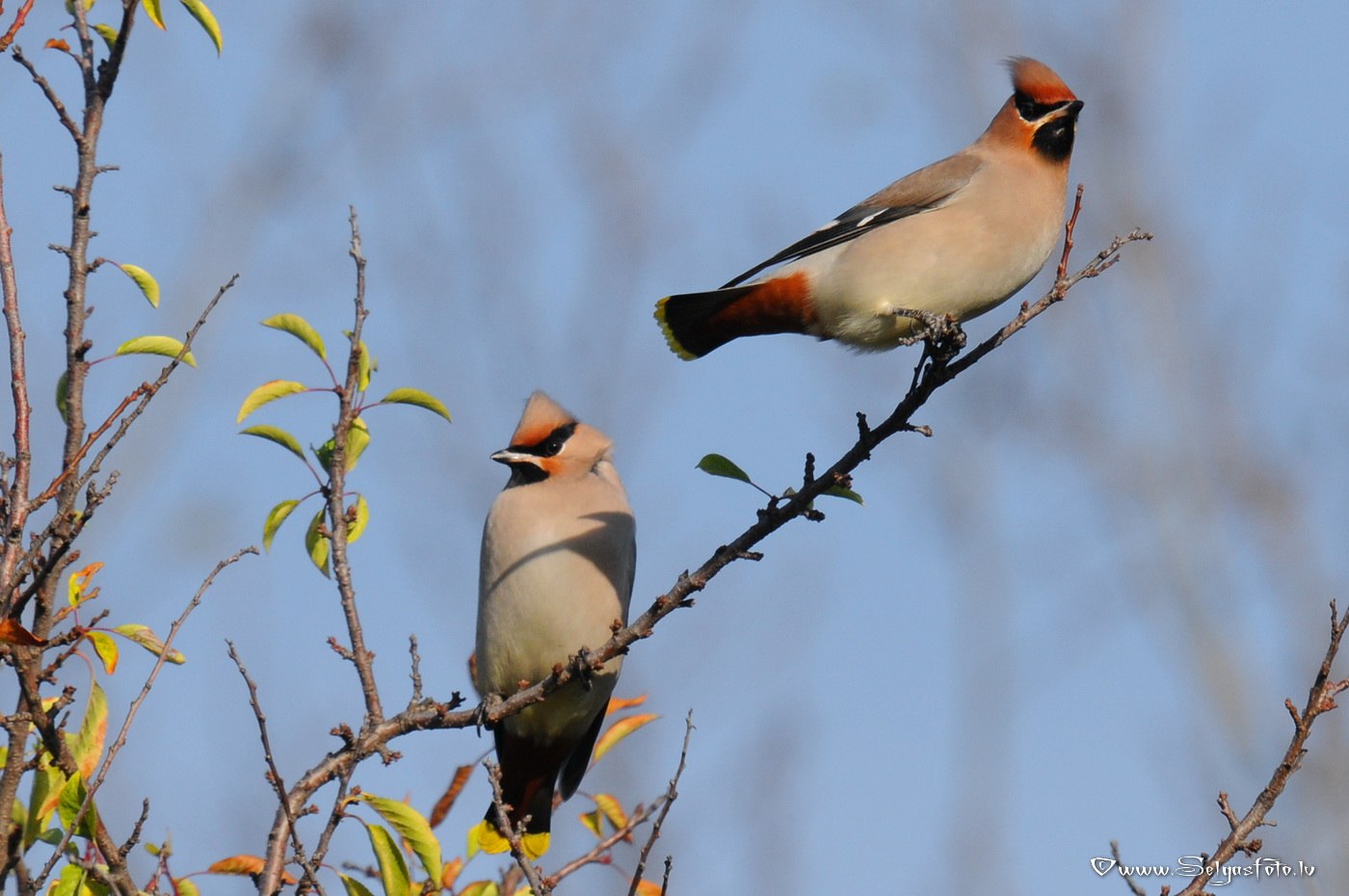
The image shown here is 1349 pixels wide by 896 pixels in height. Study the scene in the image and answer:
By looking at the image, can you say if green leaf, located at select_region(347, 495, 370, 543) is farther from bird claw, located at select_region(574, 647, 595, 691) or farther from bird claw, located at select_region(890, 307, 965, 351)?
bird claw, located at select_region(890, 307, 965, 351)

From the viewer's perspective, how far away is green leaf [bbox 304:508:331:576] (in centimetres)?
369

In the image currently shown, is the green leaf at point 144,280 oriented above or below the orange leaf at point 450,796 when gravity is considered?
above

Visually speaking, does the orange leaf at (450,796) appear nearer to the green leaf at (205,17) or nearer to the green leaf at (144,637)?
the green leaf at (144,637)

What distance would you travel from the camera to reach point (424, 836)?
3.19 m

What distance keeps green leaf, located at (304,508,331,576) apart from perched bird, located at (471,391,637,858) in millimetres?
808

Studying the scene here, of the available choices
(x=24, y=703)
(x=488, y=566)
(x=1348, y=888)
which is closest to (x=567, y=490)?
(x=488, y=566)

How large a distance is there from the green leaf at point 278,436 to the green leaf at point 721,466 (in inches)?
37.1

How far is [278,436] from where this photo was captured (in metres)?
3.68

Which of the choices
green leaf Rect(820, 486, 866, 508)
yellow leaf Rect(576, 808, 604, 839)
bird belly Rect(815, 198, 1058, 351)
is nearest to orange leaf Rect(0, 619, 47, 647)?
green leaf Rect(820, 486, 866, 508)

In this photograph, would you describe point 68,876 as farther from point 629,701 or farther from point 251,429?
point 629,701

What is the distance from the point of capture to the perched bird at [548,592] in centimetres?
443

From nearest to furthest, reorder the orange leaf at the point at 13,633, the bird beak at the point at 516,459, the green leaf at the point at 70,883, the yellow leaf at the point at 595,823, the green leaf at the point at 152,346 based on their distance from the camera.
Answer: the orange leaf at the point at 13,633 → the green leaf at the point at 70,883 → the green leaf at the point at 152,346 → the yellow leaf at the point at 595,823 → the bird beak at the point at 516,459

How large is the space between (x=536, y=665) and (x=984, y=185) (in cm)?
184

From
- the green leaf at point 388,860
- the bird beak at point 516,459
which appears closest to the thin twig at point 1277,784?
the green leaf at point 388,860
